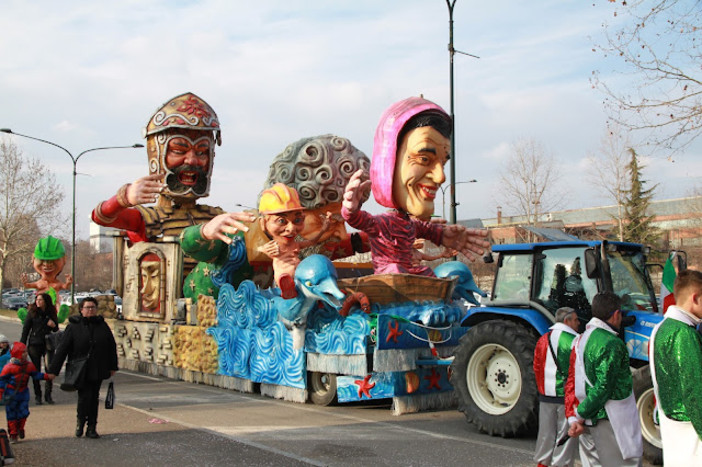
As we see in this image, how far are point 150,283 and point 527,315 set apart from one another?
319 inches

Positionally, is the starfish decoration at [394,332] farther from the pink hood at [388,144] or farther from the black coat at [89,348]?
the black coat at [89,348]

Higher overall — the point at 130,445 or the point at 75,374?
the point at 75,374

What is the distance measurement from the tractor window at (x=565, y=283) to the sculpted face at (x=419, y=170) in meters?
2.66

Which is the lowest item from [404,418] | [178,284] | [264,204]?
[404,418]

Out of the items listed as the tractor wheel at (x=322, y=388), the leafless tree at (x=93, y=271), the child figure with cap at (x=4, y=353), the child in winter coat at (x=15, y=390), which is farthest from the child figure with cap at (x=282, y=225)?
the leafless tree at (x=93, y=271)

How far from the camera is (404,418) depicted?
9039 millimetres

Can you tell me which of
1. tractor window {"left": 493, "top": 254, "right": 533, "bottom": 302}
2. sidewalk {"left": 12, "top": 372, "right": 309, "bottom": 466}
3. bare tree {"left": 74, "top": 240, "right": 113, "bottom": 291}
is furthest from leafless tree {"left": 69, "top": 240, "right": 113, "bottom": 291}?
tractor window {"left": 493, "top": 254, "right": 533, "bottom": 302}

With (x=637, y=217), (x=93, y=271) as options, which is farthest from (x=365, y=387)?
(x=93, y=271)

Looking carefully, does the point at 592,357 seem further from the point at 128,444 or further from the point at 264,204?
the point at 264,204

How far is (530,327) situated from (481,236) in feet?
11.6

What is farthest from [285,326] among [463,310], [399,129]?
[399,129]

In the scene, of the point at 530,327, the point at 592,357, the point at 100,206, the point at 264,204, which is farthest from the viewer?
the point at 100,206

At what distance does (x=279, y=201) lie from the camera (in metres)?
11.0

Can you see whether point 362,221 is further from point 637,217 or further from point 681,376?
point 637,217
